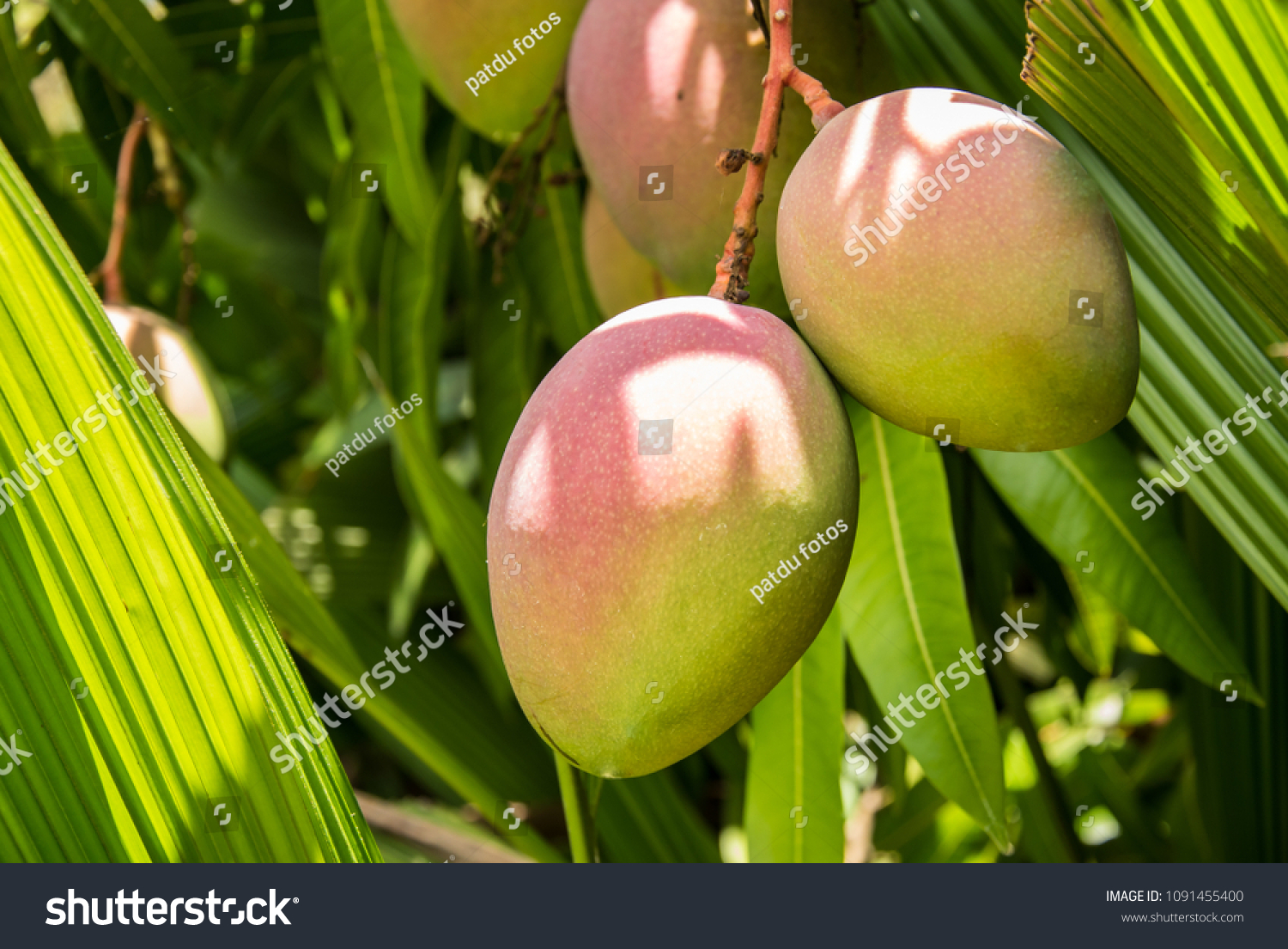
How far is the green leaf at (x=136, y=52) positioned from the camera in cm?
114

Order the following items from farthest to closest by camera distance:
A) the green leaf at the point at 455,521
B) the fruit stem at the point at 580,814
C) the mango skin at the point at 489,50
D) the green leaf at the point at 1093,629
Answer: the green leaf at the point at 1093,629 < the green leaf at the point at 455,521 < the mango skin at the point at 489,50 < the fruit stem at the point at 580,814

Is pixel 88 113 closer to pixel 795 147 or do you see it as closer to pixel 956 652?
pixel 795 147

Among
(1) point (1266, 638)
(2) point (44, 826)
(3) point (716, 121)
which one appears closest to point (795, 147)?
(3) point (716, 121)

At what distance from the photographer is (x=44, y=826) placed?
49 centimetres

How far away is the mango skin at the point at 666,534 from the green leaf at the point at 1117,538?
0.37 meters

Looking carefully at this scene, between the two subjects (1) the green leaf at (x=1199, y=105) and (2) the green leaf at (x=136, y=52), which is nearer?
(1) the green leaf at (x=1199, y=105)

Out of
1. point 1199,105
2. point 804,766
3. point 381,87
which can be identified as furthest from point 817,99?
point 381,87

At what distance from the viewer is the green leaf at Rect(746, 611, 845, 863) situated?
875mm

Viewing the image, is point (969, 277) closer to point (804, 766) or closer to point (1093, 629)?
point (804, 766)

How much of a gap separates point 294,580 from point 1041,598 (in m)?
1.15

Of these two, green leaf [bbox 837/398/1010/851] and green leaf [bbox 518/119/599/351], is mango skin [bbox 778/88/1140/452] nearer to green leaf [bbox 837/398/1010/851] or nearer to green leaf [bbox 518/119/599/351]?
green leaf [bbox 837/398/1010/851]

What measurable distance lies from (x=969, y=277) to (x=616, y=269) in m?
0.39

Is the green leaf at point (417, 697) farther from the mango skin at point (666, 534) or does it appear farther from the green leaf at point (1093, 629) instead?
the green leaf at point (1093, 629)

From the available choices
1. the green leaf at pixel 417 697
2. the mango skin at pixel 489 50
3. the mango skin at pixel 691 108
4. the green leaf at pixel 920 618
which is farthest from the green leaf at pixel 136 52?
the green leaf at pixel 920 618
